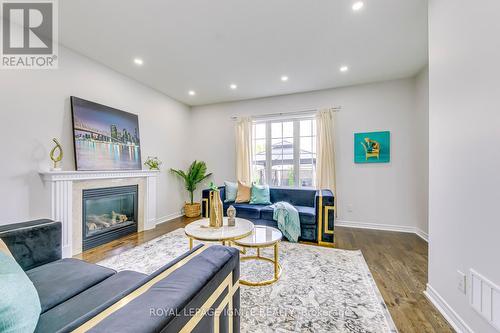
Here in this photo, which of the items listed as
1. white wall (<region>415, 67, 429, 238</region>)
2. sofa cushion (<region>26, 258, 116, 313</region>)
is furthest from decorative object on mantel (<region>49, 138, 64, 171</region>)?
white wall (<region>415, 67, 429, 238</region>)

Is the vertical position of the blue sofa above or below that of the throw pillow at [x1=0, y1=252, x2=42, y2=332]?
below

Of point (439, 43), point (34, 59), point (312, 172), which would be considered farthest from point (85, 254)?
point (439, 43)

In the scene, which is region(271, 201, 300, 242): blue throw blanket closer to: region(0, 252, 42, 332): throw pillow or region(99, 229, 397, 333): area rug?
region(99, 229, 397, 333): area rug

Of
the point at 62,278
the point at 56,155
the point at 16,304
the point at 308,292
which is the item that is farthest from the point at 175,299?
the point at 56,155

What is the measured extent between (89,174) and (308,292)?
10.3 ft

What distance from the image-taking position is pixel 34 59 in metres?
2.51

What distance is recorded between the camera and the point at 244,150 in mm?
4609

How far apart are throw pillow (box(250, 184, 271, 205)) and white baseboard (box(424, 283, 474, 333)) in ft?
7.84

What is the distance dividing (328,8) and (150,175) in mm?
3704

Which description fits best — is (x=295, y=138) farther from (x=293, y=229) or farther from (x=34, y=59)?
(x=34, y=59)

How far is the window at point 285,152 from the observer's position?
169 inches

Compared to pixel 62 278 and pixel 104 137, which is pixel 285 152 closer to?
pixel 104 137

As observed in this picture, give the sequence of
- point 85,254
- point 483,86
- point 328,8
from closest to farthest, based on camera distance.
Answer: point 483,86 < point 328,8 < point 85,254

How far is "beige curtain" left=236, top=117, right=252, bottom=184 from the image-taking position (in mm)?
4594
